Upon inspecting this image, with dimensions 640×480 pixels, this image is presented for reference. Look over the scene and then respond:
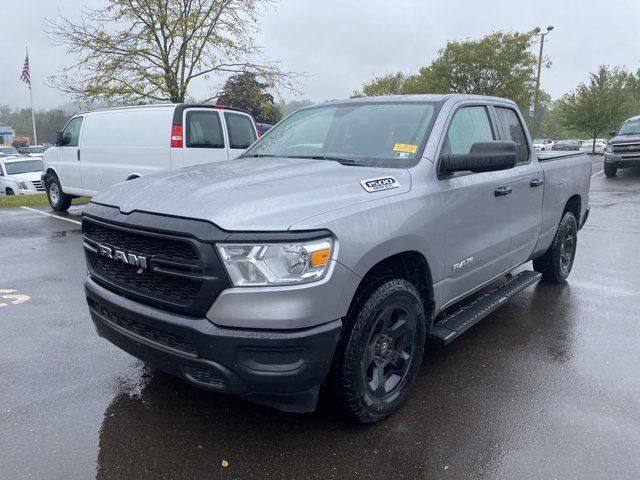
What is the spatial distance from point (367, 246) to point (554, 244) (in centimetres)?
355

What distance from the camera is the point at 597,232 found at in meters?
8.95

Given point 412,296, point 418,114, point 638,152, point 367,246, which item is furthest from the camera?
point 638,152

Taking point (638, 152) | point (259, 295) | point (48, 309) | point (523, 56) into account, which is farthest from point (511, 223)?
point (523, 56)

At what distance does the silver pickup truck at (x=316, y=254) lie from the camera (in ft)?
7.64

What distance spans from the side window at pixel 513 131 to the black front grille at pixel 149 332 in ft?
10.4

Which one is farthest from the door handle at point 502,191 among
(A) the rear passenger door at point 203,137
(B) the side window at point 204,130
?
(B) the side window at point 204,130

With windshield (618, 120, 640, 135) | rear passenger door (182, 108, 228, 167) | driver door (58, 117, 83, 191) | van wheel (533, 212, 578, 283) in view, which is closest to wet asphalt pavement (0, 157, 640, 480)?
van wheel (533, 212, 578, 283)

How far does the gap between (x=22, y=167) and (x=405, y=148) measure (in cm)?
1735

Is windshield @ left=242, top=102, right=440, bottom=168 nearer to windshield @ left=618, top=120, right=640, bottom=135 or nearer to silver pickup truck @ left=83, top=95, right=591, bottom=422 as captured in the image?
silver pickup truck @ left=83, top=95, right=591, bottom=422

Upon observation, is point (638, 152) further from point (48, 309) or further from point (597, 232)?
point (48, 309)

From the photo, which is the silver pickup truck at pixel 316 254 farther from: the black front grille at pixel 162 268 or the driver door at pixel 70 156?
the driver door at pixel 70 156

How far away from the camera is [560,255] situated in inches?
217

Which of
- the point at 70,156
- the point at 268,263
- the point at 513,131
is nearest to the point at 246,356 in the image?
the point at 268,263

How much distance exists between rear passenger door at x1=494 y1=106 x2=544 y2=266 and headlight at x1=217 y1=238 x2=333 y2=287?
90.9 inches
